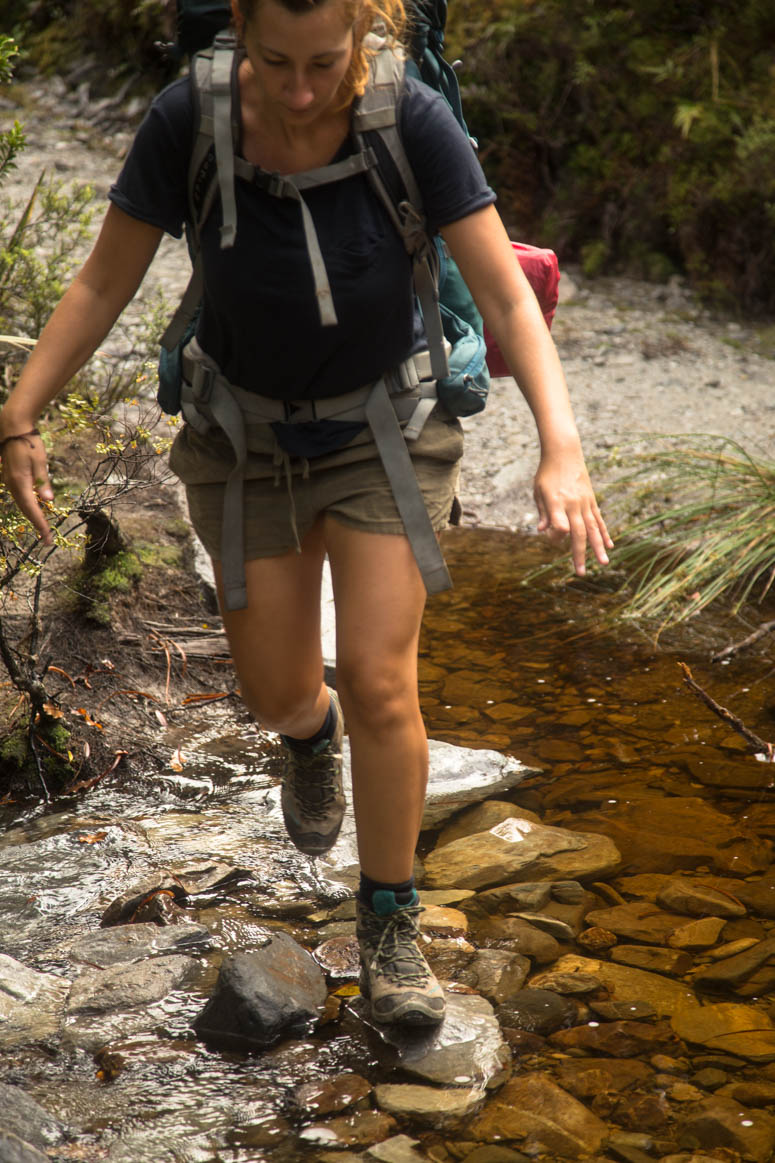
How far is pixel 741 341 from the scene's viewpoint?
7773 mm

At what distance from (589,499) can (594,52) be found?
7883 millimetres

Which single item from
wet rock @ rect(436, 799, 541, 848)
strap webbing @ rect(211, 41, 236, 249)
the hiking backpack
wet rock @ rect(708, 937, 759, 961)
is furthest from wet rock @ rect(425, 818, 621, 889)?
strap webbing @ rect(211, 41, 236, 249)

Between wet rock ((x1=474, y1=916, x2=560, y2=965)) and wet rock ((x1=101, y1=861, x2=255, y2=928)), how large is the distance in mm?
620

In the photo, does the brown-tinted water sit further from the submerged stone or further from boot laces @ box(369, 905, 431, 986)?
boot laces @ box(369, 905, 431, 986)

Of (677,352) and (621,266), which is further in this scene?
(621,266)

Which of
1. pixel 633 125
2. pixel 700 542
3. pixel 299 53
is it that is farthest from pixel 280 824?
pixel 633 125

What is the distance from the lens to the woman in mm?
2168

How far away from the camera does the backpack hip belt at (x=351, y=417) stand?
2387 millimetres

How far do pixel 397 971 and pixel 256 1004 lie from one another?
30 centimetres

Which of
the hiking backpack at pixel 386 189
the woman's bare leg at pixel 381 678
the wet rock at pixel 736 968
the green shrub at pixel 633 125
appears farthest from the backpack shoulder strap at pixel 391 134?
the green shrub at pixel 633 125

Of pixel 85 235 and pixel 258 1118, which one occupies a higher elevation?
pixel 85 235

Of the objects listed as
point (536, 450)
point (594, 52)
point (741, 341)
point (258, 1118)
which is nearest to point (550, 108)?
point (594, 52)

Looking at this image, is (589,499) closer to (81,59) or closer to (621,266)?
(621,266)

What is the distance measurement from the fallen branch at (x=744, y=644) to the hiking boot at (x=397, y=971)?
2.05m
